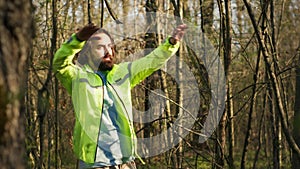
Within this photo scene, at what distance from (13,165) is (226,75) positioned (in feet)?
10.8

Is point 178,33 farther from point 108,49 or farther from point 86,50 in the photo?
point 86,50

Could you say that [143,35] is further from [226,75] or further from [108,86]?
[108,86]

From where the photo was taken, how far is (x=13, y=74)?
4.58 ft

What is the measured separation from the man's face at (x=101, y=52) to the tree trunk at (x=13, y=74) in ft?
6.38

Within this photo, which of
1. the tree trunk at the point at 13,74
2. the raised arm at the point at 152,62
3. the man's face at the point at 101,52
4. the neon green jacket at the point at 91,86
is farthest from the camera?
the raised arm at the point at 152,62

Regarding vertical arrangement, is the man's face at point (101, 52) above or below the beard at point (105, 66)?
above

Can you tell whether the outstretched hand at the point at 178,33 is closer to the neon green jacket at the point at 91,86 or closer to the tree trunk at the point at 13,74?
the neon green jacket at the point at 91,86

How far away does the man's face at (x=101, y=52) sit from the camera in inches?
134

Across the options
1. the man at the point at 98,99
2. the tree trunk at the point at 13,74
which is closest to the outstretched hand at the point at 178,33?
the man at the point at 98,99

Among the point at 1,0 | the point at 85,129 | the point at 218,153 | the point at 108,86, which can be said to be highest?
the point at 1,0

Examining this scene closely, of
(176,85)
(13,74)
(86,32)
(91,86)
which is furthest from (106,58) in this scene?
(176,85)

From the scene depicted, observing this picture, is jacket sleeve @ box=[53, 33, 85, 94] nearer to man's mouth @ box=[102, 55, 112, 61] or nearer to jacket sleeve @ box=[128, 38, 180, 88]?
man's mouth @ box=[102, 55, 112, 61]

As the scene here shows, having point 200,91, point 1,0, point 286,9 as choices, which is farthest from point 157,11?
point 1,0

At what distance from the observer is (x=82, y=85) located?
3.37 m
